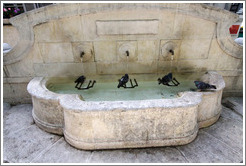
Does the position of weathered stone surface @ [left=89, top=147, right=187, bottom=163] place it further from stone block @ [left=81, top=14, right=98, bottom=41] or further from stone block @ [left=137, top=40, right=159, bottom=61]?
stone block @ [left=81, top=14, right=98, bottom=41]

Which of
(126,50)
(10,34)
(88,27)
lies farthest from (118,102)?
(10,34)

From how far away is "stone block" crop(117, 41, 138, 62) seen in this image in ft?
13.0

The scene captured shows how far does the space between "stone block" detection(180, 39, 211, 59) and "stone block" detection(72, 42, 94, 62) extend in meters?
2.42

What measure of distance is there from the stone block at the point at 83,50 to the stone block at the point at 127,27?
0.45 metres

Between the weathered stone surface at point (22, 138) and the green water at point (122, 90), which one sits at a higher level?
the green water at point (122, 90)

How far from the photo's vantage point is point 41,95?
3.27 meters

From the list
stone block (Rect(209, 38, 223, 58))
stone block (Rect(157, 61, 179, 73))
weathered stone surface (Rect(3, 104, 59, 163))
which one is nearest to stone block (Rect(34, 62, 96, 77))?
weathered stone surface (Rect(3, 104, 59, 163))

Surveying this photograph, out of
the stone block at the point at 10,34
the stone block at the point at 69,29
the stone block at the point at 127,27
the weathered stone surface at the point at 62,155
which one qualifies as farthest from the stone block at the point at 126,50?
the stone block at the point at 10,34

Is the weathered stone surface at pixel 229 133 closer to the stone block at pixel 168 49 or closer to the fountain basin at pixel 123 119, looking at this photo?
the fountain basin at pixel 123 119

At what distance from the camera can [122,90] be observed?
397 centimetres

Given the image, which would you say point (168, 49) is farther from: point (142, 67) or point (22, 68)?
point (22, 68)

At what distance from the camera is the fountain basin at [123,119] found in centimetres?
287

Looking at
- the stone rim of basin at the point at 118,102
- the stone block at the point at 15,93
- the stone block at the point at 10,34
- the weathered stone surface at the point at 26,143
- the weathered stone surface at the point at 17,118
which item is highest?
the stone block at the point at 10,34

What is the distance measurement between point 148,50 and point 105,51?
3.78 ft
